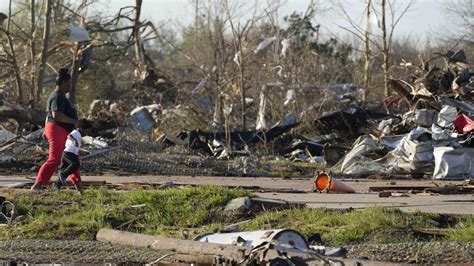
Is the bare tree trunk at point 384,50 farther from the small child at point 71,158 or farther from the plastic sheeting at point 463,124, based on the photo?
the small child at point 71,158

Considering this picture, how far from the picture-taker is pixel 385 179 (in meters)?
16.6

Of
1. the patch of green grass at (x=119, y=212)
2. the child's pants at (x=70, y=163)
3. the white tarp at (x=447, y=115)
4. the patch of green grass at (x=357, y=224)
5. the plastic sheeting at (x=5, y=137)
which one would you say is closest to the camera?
the patch of green grass at (x=357, y=224)

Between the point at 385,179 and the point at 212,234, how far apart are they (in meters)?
8.68

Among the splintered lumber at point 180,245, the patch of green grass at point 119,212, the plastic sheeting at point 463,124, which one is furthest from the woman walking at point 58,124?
the plastic sheeting at point 463,124

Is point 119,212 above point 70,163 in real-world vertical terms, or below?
below

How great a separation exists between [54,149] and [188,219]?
110 inches

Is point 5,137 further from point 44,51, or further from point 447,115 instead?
point 447,115

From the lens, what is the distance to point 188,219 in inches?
413

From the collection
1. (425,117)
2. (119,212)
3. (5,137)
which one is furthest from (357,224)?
(5,137)

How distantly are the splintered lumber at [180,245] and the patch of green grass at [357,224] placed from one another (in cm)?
118

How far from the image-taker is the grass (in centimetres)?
902

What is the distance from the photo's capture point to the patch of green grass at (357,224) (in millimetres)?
8883

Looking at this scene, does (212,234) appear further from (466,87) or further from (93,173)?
(466,87)

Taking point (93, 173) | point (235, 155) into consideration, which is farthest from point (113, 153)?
point (235, 155)
